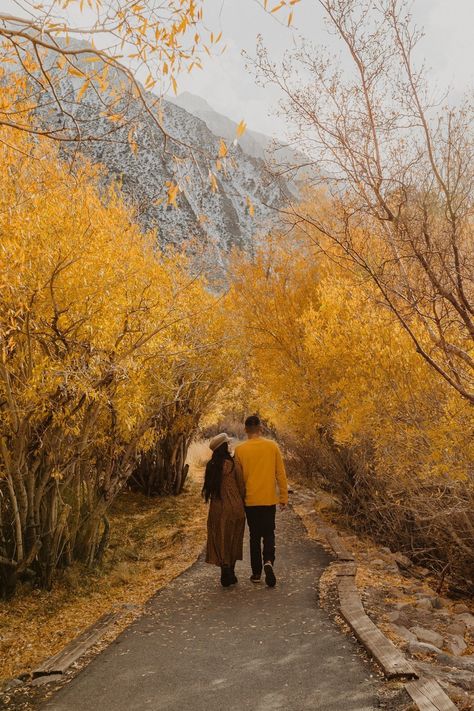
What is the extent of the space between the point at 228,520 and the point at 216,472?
57 cm

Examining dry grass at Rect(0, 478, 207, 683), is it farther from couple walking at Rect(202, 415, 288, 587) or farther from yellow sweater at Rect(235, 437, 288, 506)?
yellow sweater at Rect(235, 437, 288, 506)

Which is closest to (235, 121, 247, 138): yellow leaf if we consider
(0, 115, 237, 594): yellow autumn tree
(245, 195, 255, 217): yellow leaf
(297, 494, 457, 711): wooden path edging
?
(245, 195, 255, 217): yellow leaf

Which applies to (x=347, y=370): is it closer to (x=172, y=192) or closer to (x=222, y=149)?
(x=172, y=192)

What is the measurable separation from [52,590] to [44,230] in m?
4.31

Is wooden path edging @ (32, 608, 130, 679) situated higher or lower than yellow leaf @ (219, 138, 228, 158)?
lower

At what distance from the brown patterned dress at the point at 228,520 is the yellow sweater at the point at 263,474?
0.42 ft

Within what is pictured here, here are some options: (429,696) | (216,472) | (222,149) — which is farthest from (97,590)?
(222,149)

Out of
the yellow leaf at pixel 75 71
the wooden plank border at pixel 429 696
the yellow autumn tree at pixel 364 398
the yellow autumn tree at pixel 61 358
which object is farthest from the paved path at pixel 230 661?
the yellow leaf at pixel 75 71

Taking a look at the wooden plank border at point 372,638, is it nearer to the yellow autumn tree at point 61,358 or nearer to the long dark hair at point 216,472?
the long dark hair at point 216,472

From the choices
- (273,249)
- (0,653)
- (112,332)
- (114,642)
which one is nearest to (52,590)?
(0,653)

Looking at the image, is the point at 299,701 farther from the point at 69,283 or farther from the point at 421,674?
the point at 69,283

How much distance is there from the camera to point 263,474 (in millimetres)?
6887

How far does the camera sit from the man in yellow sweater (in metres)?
6.88

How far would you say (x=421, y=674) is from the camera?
4.23 metres
